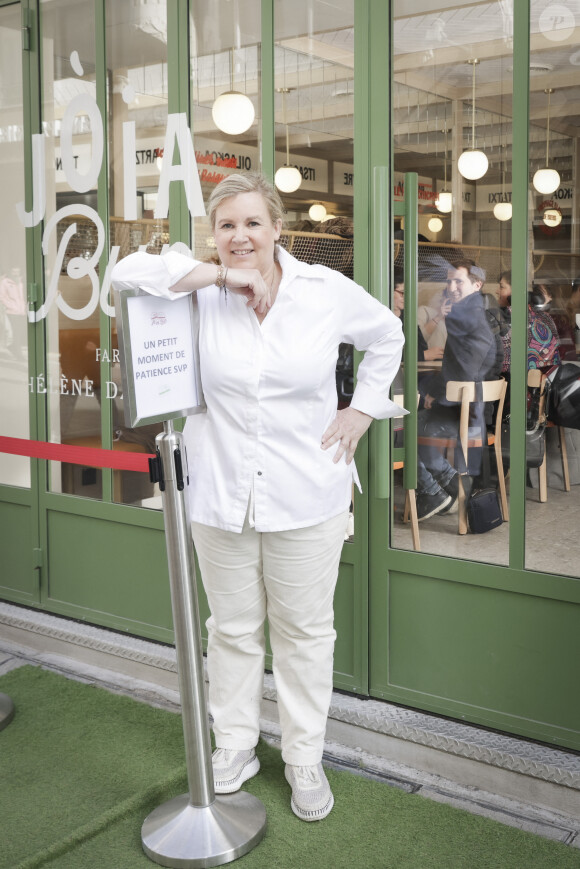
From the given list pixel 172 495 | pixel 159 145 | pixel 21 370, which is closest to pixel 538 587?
pixel 172 495

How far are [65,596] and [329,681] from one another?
1.76 metres

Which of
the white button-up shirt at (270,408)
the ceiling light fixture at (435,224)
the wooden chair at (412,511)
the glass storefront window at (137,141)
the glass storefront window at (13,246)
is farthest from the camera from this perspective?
the glass storefront window at (13,246)

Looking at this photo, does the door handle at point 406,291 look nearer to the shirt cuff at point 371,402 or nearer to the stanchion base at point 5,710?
Result: the shirt cuff at point 371,402

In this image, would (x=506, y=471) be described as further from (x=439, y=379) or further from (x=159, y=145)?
(x=159, y=145)

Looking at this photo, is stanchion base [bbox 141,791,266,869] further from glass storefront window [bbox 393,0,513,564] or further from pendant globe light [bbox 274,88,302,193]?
pendant globe light [bbox 274,88,302,193]

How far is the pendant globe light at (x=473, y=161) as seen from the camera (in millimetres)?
2879

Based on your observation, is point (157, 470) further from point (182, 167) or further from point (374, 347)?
point (182, 167)

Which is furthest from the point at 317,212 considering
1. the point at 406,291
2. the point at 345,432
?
the point at 345,432

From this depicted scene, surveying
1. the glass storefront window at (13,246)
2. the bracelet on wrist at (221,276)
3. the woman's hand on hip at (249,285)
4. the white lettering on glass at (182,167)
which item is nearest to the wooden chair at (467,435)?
the woman's hand on hip at (249,285)

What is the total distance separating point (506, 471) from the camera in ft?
9.75

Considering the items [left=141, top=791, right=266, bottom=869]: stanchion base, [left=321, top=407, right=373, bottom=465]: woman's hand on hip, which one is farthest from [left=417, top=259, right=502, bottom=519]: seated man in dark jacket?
[left=141, top=791, right=266, bottom=869]: stanchion base

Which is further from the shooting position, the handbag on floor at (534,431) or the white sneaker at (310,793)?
the handbag on floor at (534,431)

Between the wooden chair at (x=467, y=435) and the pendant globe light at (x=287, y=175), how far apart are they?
85cm

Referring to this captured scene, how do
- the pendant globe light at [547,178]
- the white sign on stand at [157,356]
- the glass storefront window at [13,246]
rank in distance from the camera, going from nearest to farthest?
the white sign on stand at [157,356] < the pendant globe light at [547,178] < the glass storefront window at [13,246]
